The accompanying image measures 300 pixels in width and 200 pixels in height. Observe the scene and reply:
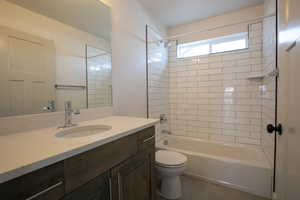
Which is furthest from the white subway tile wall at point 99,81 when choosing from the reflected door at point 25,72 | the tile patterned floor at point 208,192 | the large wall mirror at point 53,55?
the tile patterned floor at point 208,192

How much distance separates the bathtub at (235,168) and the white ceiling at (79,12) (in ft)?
5.88

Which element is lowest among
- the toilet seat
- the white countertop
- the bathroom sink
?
the toilet seat

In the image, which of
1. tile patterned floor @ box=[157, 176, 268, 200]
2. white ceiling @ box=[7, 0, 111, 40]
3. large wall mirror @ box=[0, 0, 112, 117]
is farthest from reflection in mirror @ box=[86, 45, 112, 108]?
tile patterned floor @ box=[157, 176, 268, 200]

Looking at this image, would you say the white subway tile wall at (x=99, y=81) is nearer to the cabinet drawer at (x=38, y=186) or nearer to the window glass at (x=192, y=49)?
the cabinet drawer at (x=38, y=186)

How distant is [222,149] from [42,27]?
2.75 metres

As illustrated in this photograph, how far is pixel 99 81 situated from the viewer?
1492mm

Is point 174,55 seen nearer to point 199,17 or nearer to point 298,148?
point 199,17

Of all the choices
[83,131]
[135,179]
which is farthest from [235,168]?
[83,131]

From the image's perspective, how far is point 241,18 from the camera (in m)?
2.23

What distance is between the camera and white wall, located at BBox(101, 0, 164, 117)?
1.66 m

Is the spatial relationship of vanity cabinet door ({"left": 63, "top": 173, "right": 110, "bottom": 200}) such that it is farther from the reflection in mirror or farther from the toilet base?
the toilet base

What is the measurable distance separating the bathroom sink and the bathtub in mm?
1195

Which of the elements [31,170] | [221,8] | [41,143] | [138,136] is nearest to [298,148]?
[138,136]

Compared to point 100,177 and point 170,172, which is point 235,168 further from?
point 100,177
